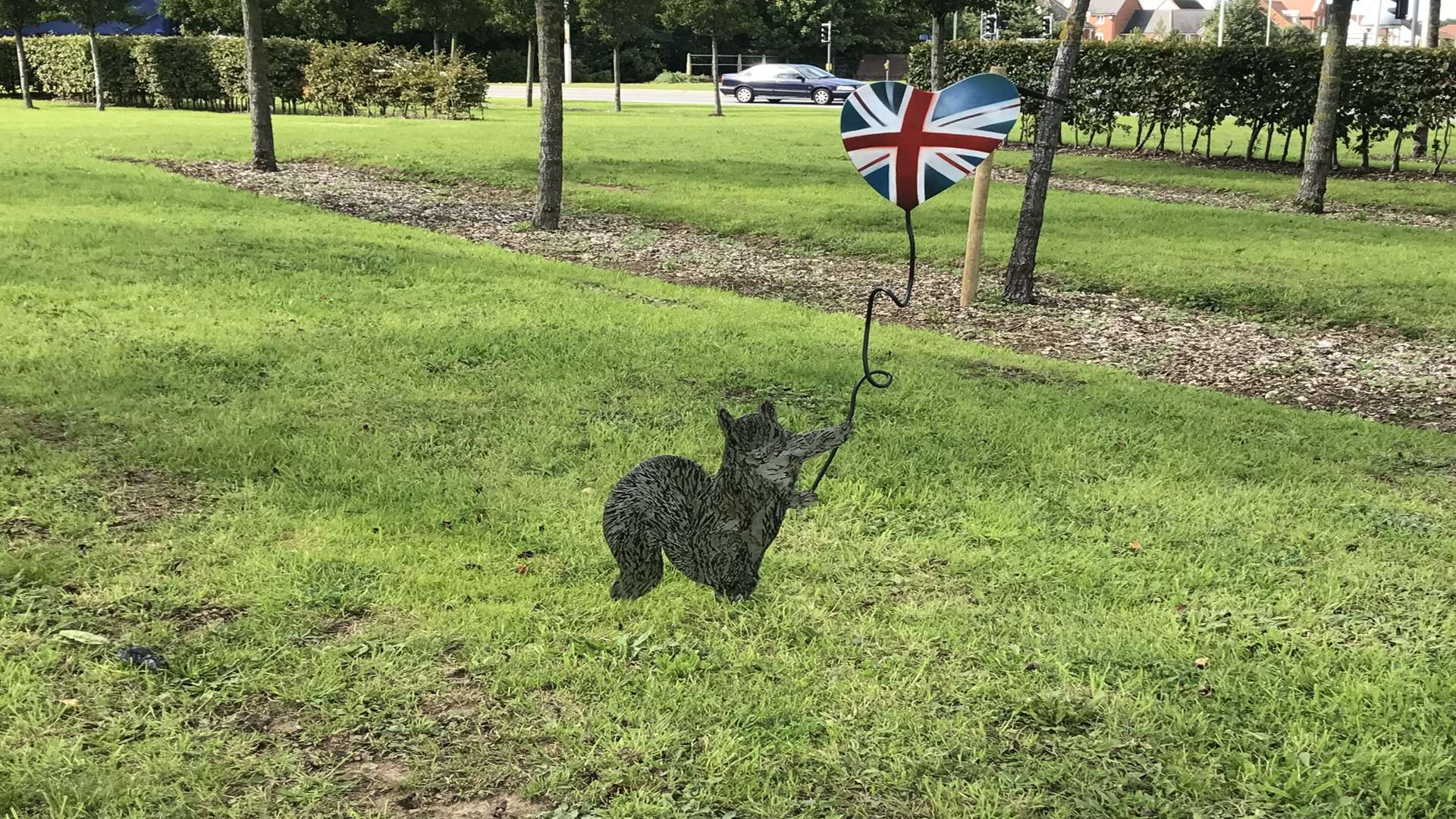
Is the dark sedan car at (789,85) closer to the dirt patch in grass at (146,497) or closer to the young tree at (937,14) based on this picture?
the young tree at (937,14)

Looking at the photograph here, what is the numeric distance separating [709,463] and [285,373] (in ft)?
8.29

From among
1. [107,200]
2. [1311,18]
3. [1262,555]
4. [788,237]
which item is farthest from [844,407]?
[1311,18]

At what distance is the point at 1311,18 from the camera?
115688 mm

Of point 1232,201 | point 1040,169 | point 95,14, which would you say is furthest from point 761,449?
point 95,14

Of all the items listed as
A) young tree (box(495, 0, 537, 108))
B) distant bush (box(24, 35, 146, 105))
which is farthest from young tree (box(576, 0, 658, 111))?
distant bush (box(24, 35, 146, 105))

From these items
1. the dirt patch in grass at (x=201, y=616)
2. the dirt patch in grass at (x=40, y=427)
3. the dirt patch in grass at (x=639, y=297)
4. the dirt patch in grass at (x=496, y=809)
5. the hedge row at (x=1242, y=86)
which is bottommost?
the dirt patch in grass at (x=496, y=809)

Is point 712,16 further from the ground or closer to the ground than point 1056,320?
further from the ground

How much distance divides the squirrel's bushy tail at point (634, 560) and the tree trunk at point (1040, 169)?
215 inches

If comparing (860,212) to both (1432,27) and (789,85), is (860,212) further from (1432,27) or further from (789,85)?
(789,85)

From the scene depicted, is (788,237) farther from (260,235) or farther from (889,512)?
(889,512)

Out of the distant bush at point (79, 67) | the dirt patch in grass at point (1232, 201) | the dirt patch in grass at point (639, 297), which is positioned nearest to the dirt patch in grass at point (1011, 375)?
the dirt patch in grass at point (639, 297)

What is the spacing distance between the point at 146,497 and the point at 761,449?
8.22 ft

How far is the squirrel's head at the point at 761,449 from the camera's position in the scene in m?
3.13

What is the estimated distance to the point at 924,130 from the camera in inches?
135
